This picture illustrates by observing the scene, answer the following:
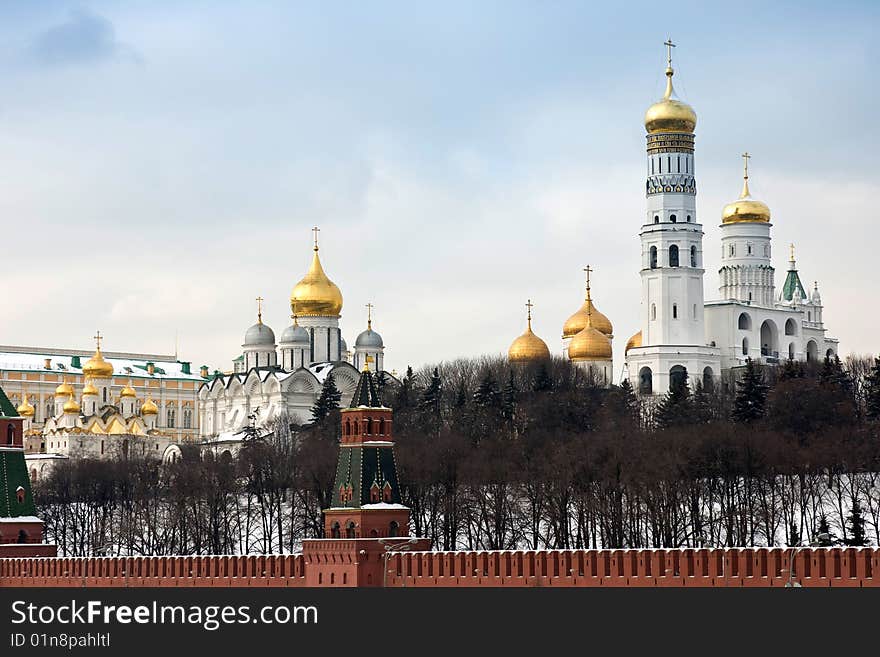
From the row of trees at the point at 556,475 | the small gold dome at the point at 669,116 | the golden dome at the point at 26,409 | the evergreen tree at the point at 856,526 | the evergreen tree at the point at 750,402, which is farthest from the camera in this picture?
the golden dome at the point at 26,409

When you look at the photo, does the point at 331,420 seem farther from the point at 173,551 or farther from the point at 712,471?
the point at 712,471

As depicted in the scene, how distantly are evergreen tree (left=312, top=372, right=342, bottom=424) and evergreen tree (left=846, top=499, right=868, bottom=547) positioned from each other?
31530 millimetres

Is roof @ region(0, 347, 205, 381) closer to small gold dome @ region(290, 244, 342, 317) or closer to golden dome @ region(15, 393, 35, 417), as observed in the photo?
golden dome @ region(15, 393, 35, 417)

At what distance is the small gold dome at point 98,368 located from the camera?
12388cm

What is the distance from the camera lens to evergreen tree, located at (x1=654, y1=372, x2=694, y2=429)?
77.5 meters

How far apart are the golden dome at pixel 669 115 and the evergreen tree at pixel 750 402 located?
47.5 ft

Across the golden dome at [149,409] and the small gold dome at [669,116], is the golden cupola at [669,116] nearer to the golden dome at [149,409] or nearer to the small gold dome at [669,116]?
the small gold dome at [669,116]

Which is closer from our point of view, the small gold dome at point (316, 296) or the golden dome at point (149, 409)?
the small gold dome at point (316, 296)

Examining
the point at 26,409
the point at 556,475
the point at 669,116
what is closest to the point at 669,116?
the point at 669,116

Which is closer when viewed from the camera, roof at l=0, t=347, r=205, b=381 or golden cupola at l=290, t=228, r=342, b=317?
golden cupola at l=290, t=228, r=342, b=317

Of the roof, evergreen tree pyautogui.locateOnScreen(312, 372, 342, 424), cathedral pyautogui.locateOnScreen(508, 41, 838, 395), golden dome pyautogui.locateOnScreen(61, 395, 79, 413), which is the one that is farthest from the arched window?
the roof

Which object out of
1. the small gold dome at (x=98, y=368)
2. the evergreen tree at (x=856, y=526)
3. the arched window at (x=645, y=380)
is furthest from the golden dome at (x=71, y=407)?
the evergreen tree at (x=856, y=526)
